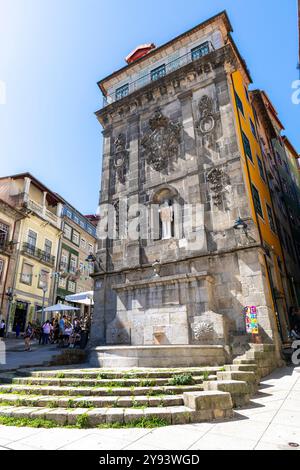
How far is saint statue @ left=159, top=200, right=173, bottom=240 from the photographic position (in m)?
14.1

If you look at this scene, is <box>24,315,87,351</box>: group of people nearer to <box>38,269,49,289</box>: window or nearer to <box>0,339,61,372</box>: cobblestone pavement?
<box>0,339,61,372</box>: cobblestone pavement

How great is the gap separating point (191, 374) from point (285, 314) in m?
9.13

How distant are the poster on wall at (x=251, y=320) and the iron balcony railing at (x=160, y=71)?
45.2 feet

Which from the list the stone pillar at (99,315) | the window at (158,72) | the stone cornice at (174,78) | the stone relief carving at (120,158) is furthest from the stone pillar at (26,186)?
the stone pillar at (99,315)

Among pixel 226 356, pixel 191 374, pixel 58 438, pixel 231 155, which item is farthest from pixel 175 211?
pixel 58 438

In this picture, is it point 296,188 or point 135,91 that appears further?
point 296,188

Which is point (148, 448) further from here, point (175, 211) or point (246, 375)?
point (175, 211)

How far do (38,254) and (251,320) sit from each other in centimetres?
2456

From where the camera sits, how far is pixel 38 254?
97.2 feet

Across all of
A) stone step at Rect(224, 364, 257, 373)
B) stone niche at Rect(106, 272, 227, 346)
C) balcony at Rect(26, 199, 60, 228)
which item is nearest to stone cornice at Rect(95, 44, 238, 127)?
stone niche at Rect(106, 272, 227, 346)

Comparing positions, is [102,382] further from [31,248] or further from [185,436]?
[31,248]

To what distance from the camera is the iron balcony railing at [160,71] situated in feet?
53.7

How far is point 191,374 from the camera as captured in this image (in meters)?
7.12

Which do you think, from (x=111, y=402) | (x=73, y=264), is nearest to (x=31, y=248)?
(x=73, y=264)
